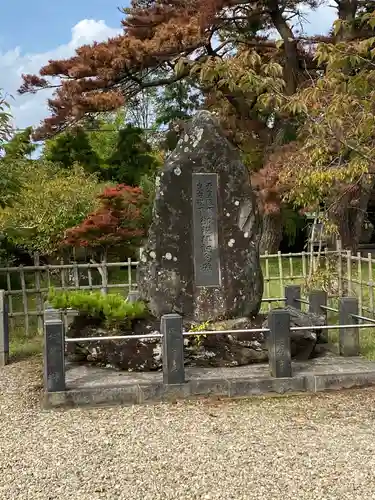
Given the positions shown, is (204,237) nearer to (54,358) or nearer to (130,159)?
(54,358)

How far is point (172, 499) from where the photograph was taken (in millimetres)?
3217

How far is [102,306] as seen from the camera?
19.6ft

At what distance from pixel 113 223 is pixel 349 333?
7286 mm

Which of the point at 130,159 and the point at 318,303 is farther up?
the point at 130,159

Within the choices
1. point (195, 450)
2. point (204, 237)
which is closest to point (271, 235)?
point (204, 237)

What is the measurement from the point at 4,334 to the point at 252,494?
4.77 m

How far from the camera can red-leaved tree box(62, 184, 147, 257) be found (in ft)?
41.4

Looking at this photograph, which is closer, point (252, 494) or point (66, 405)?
point (252, 494)

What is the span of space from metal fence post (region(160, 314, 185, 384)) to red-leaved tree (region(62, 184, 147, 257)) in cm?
756

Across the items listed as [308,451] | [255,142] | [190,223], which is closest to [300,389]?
[308,451]

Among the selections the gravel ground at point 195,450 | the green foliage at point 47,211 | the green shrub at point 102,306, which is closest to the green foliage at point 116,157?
the green foliage at point 47,211

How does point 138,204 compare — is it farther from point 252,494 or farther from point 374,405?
point 252,494

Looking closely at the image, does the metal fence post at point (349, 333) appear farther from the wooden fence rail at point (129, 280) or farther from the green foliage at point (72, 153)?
the green foliage at point (72, 153)

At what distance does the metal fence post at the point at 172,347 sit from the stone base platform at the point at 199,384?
105 mm
